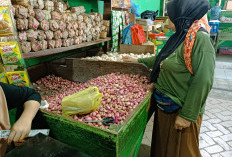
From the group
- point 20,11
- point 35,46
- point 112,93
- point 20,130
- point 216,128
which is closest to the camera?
point 20,130

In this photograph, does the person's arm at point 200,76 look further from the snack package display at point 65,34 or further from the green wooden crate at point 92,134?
the snack package display at point 65,34

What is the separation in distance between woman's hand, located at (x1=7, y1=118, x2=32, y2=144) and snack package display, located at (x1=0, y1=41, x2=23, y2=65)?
66 cm

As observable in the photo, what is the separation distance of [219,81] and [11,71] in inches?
223

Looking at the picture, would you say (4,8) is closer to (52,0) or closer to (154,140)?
(52,0)

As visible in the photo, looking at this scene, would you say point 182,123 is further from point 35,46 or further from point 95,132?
point 35,46

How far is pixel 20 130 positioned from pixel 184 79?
52.9 inches

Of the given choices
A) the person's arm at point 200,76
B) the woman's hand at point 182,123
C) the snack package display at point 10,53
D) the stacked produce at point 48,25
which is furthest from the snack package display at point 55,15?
the woman's hand at point 182,123

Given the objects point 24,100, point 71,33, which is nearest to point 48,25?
point 71,33

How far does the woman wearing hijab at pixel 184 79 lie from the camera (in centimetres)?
127

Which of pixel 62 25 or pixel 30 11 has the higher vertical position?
pixel 30 11

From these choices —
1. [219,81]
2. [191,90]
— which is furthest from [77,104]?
[219,81]

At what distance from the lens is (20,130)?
1.08m

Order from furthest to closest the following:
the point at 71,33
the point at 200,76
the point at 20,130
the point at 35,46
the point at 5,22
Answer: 1. the point at 71,33
2. the point at 35,46
3. the point at 5,22
4. the point at 200,76
5. the point at 20,130

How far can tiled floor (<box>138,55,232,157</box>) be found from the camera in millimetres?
2537
